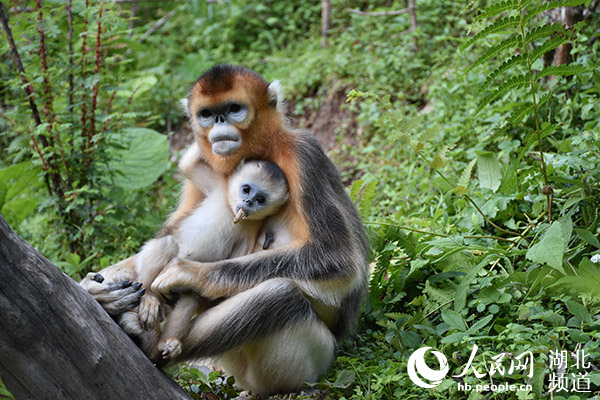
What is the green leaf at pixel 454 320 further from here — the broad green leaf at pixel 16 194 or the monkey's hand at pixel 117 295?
the broad green leaf at pixel 16 194

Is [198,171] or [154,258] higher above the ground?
[198,171]

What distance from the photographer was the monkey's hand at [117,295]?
12.7 feet

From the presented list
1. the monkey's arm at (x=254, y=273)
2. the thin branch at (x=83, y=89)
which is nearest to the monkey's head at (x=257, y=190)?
the monkey's arm at (x=254, y=273)

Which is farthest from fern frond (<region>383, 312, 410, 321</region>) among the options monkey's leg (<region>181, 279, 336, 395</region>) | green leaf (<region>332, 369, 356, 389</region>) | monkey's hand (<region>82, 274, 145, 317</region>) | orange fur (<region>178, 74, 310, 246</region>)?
monkey's hand (<region>82, 274, 145, 317</region>)

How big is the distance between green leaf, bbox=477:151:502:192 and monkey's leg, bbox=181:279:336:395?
2.09 m

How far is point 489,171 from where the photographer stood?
558 centimetres

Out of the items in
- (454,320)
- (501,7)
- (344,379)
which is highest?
(501,7)

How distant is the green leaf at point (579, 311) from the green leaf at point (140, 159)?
5.35 metres

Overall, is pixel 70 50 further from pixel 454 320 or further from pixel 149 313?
pixel 454 320

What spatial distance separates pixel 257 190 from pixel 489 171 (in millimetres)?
2307

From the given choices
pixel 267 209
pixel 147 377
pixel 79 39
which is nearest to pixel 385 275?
pixel 267 209

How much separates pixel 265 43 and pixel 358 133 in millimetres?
4665

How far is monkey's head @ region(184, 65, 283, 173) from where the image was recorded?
4527mm

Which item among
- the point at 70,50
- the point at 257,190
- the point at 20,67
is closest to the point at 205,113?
the point at 257,190
